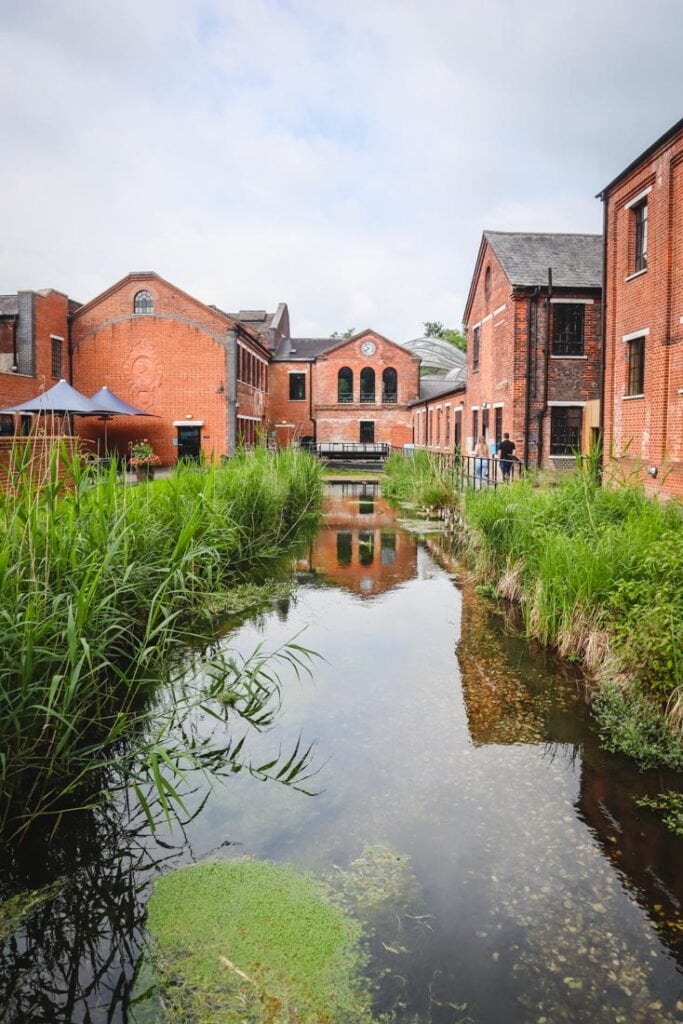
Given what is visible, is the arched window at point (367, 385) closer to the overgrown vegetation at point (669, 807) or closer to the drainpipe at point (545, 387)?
the drainpipe at point (545, 387)

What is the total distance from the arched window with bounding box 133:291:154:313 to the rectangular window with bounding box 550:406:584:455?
Result: 15.6 meters

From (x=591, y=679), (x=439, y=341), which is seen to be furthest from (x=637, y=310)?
(x=439, y=341)

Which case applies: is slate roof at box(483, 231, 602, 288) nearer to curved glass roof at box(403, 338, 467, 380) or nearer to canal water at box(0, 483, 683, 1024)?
canal water at box(0, 483, 683, 1024)

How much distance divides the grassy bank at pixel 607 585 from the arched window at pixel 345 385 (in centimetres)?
3544

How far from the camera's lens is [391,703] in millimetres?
5996

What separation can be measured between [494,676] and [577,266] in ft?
59.5

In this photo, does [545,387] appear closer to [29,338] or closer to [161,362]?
[161,362]

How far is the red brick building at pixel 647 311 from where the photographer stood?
1330 cm

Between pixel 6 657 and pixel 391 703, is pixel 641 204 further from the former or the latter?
pixel 6 657

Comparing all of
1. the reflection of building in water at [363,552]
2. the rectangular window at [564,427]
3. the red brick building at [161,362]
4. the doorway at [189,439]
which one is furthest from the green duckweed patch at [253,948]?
the doorway at [189,439]

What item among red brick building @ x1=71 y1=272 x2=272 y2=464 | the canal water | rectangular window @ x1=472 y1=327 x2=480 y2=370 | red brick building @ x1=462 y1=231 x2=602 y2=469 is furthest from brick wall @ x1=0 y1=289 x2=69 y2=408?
the canal water

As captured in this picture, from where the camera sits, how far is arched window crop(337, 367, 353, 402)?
45281 mm

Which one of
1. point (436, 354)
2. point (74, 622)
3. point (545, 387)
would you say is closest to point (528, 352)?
point (545, 387)

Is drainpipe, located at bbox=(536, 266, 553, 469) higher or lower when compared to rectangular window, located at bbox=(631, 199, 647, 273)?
lower
